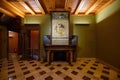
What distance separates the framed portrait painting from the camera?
672 cm

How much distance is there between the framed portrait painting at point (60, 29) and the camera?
6.72 meters

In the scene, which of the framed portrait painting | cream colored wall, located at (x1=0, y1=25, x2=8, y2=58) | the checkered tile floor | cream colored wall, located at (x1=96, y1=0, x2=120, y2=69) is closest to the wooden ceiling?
the framed portrait painting

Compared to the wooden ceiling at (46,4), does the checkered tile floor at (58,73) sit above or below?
below

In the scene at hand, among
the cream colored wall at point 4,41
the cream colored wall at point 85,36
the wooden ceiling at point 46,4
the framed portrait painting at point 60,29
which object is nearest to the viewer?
the wooden ceiling at point 46,4

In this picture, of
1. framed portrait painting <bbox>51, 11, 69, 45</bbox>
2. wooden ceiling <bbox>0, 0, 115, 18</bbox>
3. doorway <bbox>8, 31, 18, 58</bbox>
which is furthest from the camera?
doorway <bbox>8, 31, 18, 58</bbox>

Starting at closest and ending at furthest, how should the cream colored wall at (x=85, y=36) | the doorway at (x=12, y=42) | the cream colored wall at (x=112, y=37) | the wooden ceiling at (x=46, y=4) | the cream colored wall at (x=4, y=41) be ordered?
the cream colored wall at (x=112, y=37)
the wooden ceiling at (x=46, y=4)
the cream colored wall at (x=4, y=41)
the cream colored wall at (x=85, y=36)
the doorway at (x=12, y=42)

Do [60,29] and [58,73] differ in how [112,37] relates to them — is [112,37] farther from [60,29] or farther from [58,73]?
[60,29]

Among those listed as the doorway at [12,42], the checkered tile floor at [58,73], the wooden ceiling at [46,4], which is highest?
the wooden ceiling at [46,4]

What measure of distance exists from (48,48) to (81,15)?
119 inches

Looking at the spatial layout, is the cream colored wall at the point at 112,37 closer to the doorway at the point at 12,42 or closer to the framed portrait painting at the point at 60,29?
the framed portrait painting at the point at 60,29

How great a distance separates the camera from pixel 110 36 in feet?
16.6

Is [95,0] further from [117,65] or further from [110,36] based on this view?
[117,65]

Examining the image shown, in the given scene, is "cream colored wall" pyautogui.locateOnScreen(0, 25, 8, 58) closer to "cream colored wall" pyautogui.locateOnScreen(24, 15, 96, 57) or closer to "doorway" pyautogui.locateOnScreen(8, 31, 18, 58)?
"cream colored wall" pyautogui.locateOnScreen(24, 15, 96, 57)

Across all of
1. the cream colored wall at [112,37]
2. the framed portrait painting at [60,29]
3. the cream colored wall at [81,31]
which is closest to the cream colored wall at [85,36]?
the cream colored wall at [81,31]
